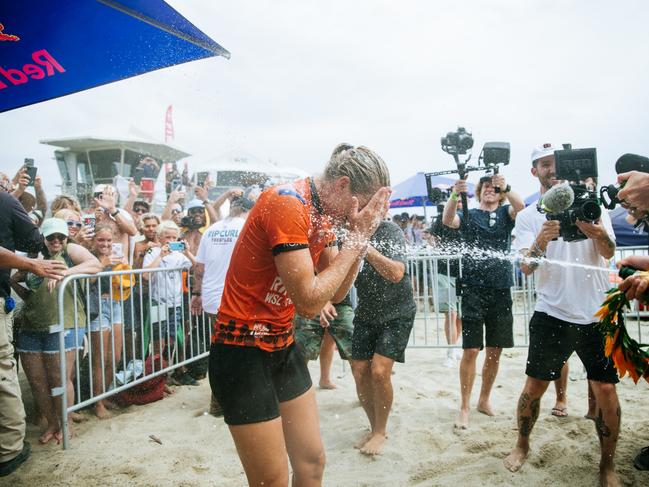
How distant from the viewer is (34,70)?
249cm

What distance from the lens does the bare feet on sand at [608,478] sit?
9.93ft

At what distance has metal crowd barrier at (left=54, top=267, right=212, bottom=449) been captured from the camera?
13.5ft

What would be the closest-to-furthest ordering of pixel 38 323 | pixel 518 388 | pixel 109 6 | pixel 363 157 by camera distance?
pixel 363 157, pixel 109 6, pixel 38 323, pixel 518 388

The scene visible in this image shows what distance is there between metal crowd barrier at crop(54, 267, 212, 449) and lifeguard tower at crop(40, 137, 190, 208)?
1818 cm

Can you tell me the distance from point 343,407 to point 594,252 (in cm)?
278

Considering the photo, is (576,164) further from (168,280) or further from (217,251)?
(168,280)

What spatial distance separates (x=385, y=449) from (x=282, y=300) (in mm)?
2144

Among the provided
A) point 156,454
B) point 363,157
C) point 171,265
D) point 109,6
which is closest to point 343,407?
point 156,454

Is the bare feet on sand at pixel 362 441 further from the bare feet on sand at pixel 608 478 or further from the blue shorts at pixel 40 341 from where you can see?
the blue shorts at pixel 40 341

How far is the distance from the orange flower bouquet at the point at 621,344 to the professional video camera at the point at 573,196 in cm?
68

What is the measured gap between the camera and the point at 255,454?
2.08 meters

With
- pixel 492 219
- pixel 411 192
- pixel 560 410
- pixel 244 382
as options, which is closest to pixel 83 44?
pixel 244 382

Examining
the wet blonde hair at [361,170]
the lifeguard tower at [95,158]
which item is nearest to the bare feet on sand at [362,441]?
the wet blonde hair at [361,170]

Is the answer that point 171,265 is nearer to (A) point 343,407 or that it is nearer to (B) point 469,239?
(A) point 343,407
